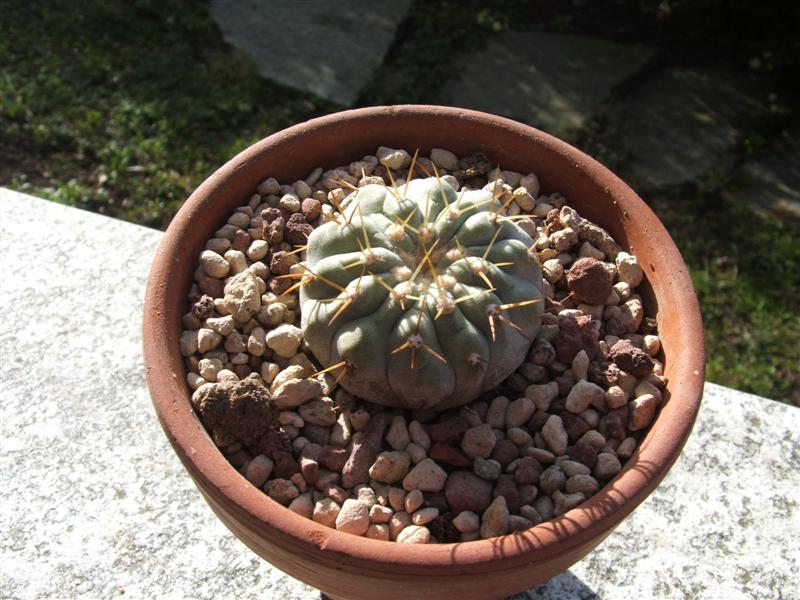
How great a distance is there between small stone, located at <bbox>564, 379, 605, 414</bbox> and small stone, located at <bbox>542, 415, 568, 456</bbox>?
43mm

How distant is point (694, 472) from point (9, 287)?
1965mm

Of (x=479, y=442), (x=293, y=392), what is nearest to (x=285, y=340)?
(x=293, y=392)

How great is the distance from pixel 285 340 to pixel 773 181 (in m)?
2.61

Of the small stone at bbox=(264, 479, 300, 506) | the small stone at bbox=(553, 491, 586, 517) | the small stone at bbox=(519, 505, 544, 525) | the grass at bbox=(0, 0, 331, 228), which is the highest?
the small stone at bbox=(553, 491, 586, 517)

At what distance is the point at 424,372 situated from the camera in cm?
162

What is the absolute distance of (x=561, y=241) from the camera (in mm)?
2035

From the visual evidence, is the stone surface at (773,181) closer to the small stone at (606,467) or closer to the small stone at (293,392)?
the small stone at (606,467)

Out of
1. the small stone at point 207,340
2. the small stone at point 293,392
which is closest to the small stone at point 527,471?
the small stone at point 293,392

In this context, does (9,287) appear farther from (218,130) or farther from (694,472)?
(694,472)

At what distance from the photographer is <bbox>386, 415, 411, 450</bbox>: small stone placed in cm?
175

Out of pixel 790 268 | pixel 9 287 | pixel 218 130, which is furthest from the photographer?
pixel 218 130

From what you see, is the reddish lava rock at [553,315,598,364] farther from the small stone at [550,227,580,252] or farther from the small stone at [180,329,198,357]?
the small stone at [180,329,198,357]

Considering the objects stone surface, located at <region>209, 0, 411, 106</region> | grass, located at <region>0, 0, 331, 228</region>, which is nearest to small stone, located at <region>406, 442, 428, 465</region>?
grass, located at <region>0, 0, 331, 228</region>

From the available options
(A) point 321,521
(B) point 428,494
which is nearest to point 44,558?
(A) point 321,521
